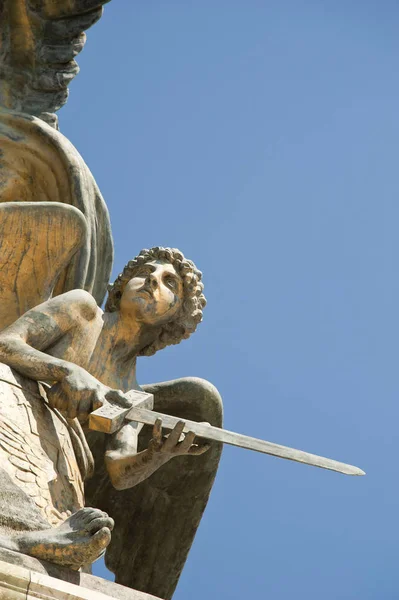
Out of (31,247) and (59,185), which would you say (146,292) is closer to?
(31,247)

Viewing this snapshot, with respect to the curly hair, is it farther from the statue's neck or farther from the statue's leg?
the statue's leg

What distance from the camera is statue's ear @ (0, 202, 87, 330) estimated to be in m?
11.1

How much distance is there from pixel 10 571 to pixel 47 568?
0.47 meters

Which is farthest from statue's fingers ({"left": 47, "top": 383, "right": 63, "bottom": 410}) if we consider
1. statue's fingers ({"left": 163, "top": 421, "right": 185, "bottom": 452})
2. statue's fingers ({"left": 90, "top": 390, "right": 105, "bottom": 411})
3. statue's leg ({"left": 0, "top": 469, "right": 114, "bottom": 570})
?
statue's leg ({"left": 0, "top": 469, "right": 114, "bottom": 570})

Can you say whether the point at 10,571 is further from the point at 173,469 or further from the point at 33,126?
the point at 33,126

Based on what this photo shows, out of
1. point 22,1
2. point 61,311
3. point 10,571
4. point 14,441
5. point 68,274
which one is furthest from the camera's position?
point 22,1

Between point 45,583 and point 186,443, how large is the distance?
1825mm

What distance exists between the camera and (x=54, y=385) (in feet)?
33.2

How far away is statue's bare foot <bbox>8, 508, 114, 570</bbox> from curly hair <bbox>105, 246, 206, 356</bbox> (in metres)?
2.65

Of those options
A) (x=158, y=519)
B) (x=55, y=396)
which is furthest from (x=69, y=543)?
(x=158, y=519)

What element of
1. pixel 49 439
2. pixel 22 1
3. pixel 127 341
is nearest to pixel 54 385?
pixel 49 439

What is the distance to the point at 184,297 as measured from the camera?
11.3 meters

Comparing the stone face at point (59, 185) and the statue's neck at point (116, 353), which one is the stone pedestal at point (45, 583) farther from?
the stone face at point (59, 185)

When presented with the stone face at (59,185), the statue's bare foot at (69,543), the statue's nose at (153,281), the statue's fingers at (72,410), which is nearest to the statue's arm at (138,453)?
the statue's fingers at (72,410)
